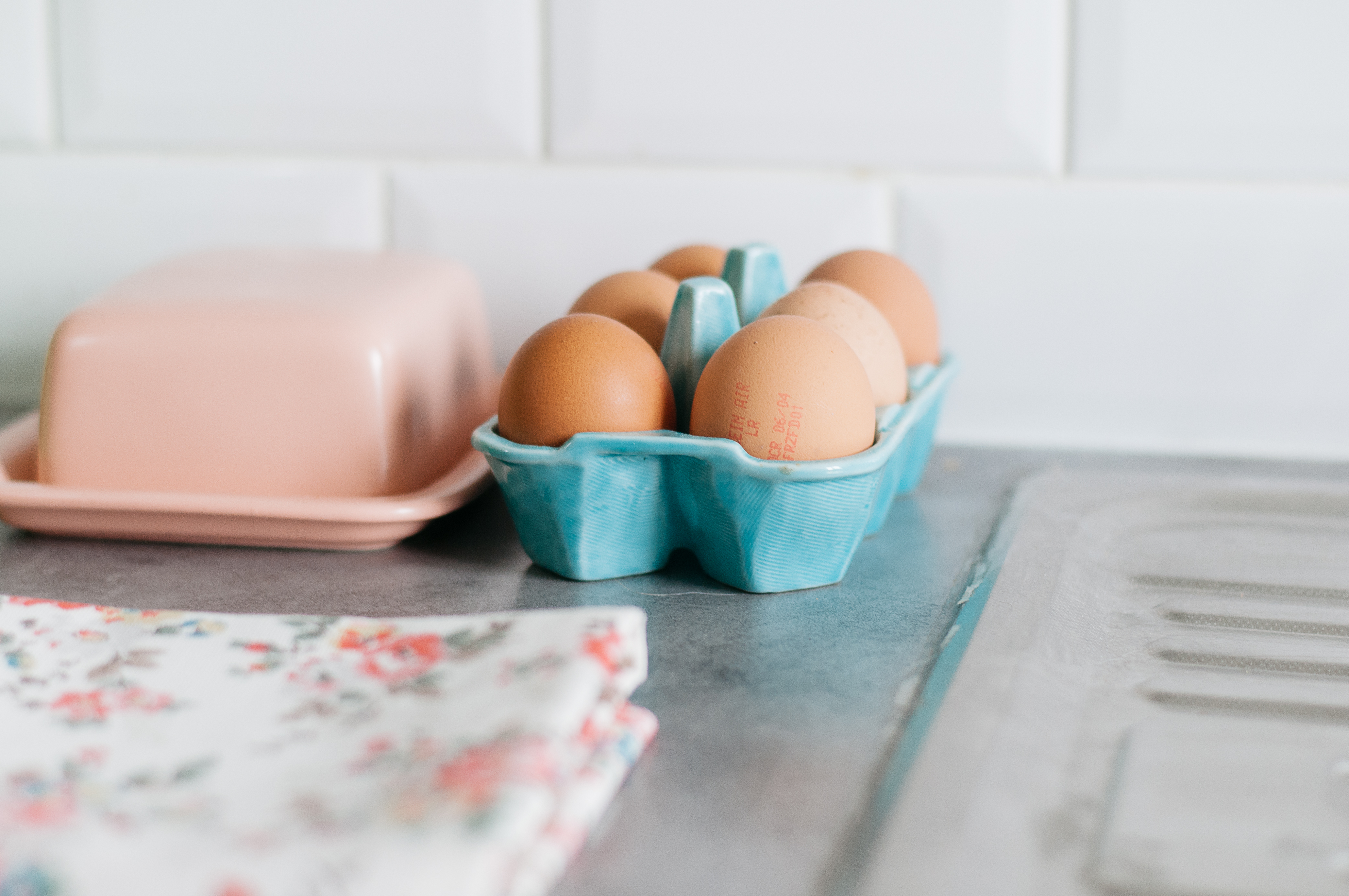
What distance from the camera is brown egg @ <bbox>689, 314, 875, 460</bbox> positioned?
0.53 m

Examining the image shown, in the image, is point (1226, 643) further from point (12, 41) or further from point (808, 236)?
point (12, 41)

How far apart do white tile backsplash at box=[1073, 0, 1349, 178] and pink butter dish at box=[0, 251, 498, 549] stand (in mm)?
478

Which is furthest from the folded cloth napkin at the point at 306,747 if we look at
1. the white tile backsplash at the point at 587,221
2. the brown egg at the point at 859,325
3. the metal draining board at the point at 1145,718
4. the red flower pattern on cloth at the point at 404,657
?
the white tile backsplash at the point at 587,221

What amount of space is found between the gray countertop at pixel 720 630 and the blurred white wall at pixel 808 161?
9 centimetres

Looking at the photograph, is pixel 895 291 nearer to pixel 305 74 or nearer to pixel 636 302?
pixel 636 302

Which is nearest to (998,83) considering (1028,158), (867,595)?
(1028,158)

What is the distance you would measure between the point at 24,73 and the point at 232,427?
45cm

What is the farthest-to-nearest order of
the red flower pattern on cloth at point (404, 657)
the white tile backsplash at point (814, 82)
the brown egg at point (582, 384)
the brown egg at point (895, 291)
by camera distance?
1. the white tile backsplash at point (814, 82)
2. the brown egg at point (895, 291)
3. the brown egg at point (582, 384)
4. the red flower pattern on cloth at point (404, 657)

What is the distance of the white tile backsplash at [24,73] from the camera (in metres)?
0.89

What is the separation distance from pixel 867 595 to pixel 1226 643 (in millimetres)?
165

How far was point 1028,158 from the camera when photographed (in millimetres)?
809

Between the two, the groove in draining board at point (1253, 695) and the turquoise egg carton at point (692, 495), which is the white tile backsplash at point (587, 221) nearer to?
the turquoise egg carton at point (692, 495)

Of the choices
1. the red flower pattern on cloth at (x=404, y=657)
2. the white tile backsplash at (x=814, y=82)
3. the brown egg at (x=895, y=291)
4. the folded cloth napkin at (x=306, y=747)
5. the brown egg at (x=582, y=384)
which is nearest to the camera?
the folded cloth napkin at (x=306, y=747)

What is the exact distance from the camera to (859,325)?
0.62 metres
